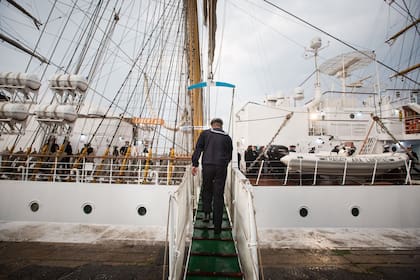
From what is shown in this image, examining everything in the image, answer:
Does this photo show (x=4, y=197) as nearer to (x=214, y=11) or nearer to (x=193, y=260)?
(x=193, y=260)

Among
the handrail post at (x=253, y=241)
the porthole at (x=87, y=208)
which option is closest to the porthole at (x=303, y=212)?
the handrail post at (x=253, y=241)

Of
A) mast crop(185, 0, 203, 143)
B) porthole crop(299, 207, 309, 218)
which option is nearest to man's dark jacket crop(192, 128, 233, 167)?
porthole crop(299, 207, 309, 218)

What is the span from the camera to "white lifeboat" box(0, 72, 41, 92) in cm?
643

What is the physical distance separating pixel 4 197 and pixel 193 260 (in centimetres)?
709

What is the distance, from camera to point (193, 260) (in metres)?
2.32

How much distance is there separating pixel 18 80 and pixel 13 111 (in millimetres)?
1080

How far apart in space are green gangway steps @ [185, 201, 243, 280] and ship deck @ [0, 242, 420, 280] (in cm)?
155

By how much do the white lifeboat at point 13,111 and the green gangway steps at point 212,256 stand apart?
24.4ft

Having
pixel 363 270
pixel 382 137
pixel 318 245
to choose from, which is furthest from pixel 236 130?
pixel 363 270

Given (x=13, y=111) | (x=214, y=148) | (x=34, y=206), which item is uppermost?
(x=13, y=111)

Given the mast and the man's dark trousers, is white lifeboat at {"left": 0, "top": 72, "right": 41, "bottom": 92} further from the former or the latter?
the man's dark trousers

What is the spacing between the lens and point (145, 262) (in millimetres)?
4020

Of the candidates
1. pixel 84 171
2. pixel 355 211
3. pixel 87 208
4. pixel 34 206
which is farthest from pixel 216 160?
pixel 34 206

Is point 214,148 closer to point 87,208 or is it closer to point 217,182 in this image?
point 217,182
